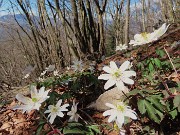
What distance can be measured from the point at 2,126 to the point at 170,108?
7.34ft

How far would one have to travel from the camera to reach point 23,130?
3355mm

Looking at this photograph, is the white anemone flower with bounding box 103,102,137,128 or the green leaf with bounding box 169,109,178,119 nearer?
the white anemone flower with bounding box 103,102,137,128

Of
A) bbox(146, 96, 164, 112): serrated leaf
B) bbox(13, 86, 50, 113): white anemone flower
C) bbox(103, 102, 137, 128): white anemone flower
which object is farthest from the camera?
bbox(13, 86, 50, 113): white anemone flower

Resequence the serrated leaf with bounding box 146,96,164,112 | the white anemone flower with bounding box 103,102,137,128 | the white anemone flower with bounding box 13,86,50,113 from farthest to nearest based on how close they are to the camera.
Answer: the white anemone flower with bounding box 13,86,50,113 → the serrated leaf with bounding box 146,96,164,112 → the white anemone flower with bounding box 103,102,137,128

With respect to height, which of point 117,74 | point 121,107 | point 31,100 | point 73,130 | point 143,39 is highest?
point 143,39

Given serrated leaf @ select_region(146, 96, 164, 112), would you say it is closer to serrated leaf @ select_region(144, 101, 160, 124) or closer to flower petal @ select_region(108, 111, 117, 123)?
serrated leaf @ select_region(144, 101, 160, 124)

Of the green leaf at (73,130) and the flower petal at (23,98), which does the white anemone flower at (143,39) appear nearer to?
the green leaf at (73,130)

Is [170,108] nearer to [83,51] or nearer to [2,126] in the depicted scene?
[2,126]

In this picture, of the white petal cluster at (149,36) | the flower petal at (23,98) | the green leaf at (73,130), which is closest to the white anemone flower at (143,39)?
the white petal cluster at (149,36)

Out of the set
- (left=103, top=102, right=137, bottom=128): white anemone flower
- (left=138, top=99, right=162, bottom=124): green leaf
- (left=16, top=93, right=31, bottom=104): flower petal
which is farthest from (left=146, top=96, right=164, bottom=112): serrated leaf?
(left=16, top=93, right=31, bottom=104): flower petal

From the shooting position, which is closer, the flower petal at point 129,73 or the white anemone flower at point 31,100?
the flower petal at point 129,73

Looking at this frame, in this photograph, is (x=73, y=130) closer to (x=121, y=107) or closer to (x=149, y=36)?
(x=121, y=107)

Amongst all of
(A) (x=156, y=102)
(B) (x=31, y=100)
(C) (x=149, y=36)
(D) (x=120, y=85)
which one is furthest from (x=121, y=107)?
(B) (x=31, y=100)

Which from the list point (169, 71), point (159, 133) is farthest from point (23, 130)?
point (169, 71)
